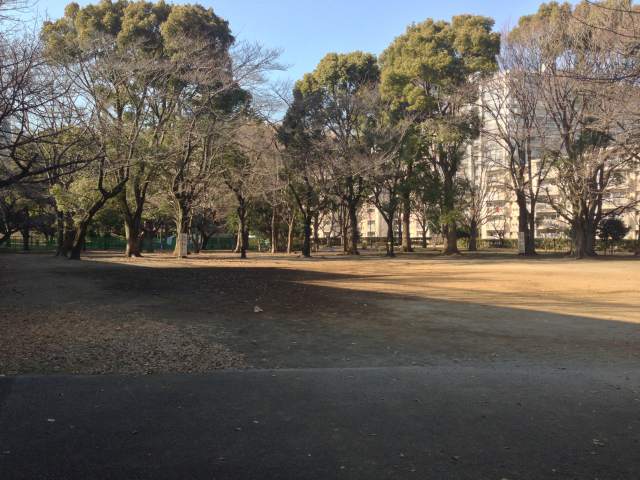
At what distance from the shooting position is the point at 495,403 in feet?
15.0

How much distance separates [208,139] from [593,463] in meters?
26.1

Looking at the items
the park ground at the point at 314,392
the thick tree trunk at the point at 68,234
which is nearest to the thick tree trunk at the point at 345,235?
the thick tree trunk at the point at 68,234

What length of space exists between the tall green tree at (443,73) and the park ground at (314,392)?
2575cm

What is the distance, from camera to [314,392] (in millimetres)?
4855

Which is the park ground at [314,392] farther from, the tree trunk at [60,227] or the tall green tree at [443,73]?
the tall green tree at [443,73]

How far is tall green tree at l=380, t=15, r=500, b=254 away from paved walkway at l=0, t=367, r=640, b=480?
102ft

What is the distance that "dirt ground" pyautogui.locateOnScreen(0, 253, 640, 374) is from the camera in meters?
6.60

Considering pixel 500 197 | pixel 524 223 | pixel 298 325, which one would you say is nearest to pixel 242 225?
pixel 524 223

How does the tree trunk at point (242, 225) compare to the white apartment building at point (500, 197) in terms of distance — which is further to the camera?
the white apartment building at point (500, 197)

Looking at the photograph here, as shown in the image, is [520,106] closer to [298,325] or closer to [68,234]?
[298,325]

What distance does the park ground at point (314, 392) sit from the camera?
133 inches

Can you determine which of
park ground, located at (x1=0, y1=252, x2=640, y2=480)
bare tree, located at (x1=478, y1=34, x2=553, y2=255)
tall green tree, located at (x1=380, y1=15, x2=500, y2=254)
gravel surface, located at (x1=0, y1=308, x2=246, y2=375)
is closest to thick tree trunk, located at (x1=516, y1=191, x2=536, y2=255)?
bare tree, located at (x1=478, y1=34, x2=553, y2=255)

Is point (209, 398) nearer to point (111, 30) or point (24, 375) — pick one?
point (24, 375)

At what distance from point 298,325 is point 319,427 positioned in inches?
211
